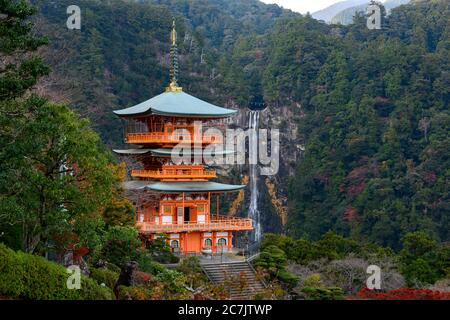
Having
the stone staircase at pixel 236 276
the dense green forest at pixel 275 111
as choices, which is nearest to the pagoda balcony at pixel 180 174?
the dense green forest at pixel 275 111

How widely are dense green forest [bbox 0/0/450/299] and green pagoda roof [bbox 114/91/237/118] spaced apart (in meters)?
2.52

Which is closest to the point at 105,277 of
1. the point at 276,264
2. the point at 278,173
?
A: the point at 276,264

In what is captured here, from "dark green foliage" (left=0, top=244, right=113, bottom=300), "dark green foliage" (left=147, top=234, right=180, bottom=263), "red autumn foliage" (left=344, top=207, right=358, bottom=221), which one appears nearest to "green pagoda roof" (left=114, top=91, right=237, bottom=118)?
"dark green foliage" (left=147, top=234, right=180, bottom=263)

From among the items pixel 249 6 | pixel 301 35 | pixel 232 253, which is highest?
pixel 249 6

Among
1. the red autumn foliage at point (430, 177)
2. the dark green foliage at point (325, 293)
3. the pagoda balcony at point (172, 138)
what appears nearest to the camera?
the dark green foliage at point (325, 293)

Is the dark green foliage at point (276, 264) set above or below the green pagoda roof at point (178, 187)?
below

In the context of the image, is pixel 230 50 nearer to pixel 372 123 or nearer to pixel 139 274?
pixel 372 123

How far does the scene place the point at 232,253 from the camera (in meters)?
30.0

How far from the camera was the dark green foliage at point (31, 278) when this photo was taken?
1611cm

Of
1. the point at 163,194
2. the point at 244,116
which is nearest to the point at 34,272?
the point at 163,194

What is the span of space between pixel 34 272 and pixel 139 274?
6.08m

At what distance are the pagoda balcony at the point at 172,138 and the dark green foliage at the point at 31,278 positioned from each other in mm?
13722

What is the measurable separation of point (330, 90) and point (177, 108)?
40.9 meters

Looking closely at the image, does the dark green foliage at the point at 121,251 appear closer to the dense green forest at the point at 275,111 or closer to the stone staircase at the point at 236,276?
the dense green forest at the point at 275,111
